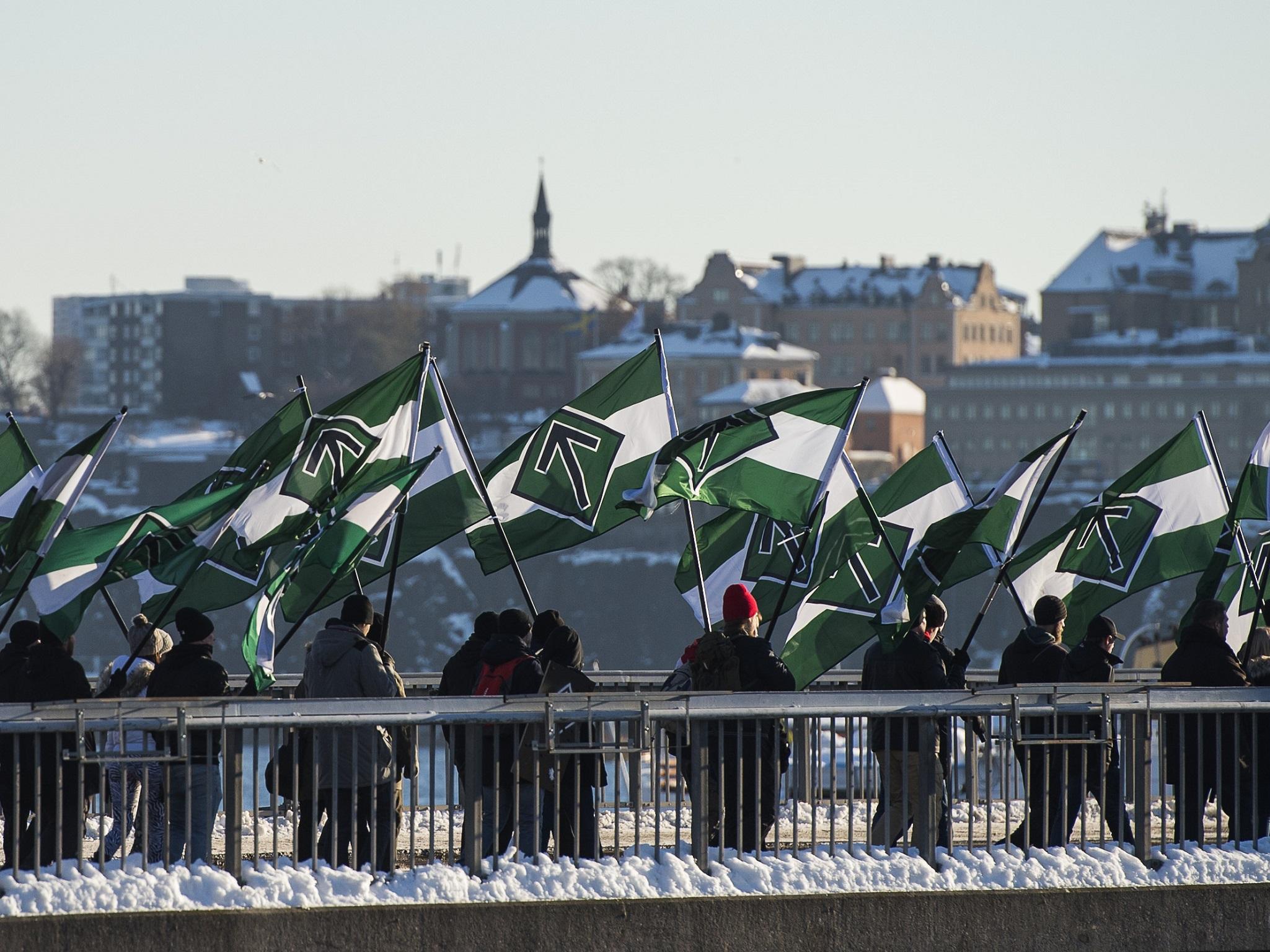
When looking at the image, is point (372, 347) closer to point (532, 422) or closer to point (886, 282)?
point (532, 422)

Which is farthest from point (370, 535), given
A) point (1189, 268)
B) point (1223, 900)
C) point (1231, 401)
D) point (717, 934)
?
point (1189, 268)

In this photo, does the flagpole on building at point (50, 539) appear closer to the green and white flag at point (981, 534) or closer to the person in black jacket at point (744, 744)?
the person in black jacket at point (744, 744)

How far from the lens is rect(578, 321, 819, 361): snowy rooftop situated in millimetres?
127438

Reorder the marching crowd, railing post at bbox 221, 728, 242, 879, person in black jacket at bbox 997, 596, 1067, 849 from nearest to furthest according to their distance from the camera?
1. railing post at bbox 221, 728, 242, 879
2. the marching crowd
3. person in black jacket at bbox 997, 596, 1067, 849

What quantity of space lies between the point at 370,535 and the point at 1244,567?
4.47 metres

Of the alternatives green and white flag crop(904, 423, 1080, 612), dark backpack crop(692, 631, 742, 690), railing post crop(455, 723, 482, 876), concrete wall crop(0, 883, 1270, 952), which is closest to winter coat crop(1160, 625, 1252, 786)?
concrete wall crop(0, 883, 1270, 952)

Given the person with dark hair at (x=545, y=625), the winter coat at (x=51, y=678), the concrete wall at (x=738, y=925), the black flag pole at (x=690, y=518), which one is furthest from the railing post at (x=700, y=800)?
the black flag pole at (x=690, y=518)

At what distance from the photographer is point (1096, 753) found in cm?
995

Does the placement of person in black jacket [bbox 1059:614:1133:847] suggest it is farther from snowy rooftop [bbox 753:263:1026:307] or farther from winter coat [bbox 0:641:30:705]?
snowy rooftop [bbox 753:263:1026:307]

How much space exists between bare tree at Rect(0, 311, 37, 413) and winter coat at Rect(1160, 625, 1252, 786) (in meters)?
132

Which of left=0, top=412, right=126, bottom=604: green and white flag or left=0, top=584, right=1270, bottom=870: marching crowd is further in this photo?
left=0, top=412, right=126, bottom=604: green and white flag

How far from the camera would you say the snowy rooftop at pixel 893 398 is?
11725 centimetres

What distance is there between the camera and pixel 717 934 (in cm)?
883

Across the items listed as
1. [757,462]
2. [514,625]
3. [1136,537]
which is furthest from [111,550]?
[1136,537]
